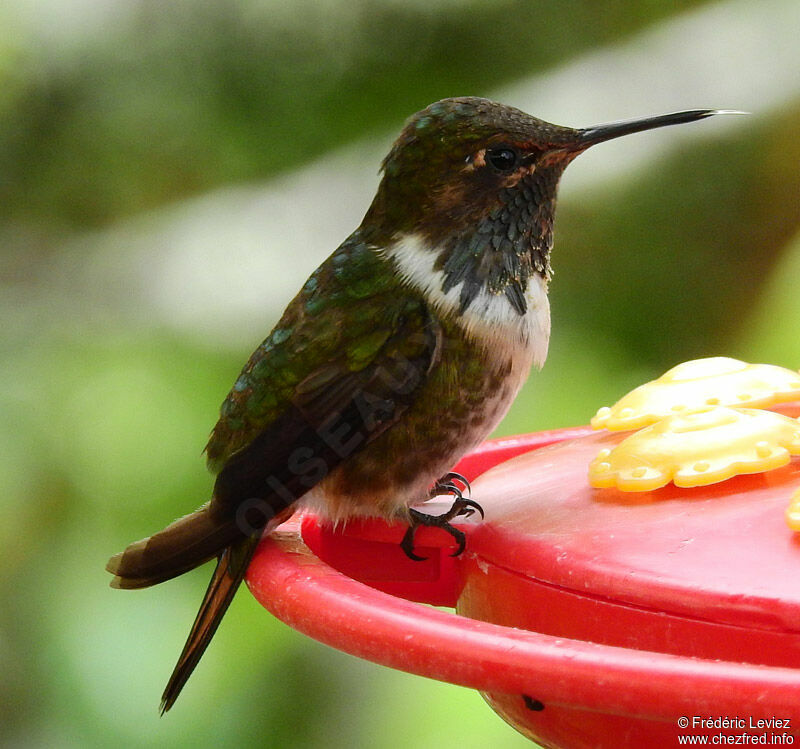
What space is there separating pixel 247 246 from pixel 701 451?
9.85 ft

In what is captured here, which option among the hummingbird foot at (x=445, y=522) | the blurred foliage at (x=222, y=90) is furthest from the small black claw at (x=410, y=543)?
the blurred foliage at (x=222, y=90)

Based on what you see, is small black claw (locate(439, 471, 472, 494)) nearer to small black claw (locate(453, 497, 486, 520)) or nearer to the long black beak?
small black claw (locate(453, 497, 486, 520))

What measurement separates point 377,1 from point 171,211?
3.76ft

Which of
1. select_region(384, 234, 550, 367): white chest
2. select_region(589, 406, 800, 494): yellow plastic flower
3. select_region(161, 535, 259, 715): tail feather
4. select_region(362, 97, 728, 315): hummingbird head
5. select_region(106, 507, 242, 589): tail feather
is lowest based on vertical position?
select_region(161, 535, 259, 715): tail feather

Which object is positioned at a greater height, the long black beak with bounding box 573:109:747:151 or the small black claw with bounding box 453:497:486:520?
the long black beak with bounding box 573:109:747:151

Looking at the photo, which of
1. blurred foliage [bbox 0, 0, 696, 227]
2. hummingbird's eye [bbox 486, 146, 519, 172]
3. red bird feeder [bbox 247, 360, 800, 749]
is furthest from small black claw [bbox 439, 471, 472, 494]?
blurred foliage [bbox 0, 0, 696, 227]

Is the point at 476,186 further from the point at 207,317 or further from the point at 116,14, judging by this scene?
the point at 116,14

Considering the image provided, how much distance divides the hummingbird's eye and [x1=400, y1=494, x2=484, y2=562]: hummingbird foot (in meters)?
0.51

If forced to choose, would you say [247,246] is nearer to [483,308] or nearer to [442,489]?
[442,489]

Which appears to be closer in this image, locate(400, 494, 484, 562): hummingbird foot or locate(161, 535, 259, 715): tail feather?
locate(400, 494, 484, 562): hummingbird foot

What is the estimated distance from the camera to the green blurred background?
3379 millimetres

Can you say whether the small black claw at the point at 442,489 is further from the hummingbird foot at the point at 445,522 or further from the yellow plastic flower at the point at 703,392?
the yellow plastic flower at the point at 703,392

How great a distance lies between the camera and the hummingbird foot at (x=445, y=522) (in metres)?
1.67

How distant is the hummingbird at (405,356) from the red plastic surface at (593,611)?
11cm
